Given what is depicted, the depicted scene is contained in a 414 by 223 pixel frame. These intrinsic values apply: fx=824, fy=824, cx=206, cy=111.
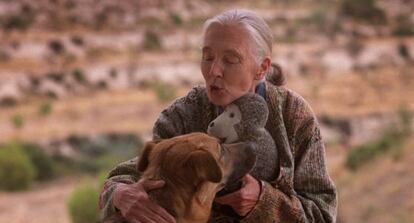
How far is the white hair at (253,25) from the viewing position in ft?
4.17

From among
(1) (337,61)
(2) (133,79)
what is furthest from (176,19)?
(1) (337,61)

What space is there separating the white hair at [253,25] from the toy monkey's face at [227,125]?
0.32 feet

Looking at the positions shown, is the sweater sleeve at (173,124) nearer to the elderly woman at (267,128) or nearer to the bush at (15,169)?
the elderly woman at (267,128)

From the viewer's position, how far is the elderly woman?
1226mm

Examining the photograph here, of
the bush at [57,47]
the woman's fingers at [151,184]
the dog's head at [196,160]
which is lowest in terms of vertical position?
the bush at [57,47]

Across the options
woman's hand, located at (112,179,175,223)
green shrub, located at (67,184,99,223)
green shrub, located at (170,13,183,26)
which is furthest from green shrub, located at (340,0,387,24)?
woman's hand, located at (112,179,175,223)

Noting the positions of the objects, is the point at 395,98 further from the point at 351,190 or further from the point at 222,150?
the point at 222,150

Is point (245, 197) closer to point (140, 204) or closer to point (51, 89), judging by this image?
point (140, 204)

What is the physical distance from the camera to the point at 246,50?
1.27 m

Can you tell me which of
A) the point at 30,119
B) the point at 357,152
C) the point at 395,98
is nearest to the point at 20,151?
the point at 30,119

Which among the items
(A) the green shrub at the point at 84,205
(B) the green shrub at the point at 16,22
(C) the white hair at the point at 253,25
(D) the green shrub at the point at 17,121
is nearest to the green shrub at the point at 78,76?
(B) the green shrub at the point at 16,22

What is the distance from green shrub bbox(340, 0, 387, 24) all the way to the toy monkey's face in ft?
117

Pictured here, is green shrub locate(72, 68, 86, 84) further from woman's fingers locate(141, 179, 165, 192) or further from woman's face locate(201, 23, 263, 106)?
woman's fingers locate(141, 179, 165, 192)

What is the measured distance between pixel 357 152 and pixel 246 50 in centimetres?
1930
